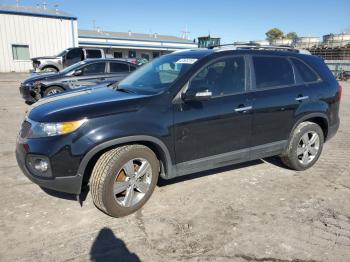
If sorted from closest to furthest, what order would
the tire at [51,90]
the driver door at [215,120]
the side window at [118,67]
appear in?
Answer: 1. the driver door at [215,120]
2. the tire at [51,90]
3. the side window at [118,67]

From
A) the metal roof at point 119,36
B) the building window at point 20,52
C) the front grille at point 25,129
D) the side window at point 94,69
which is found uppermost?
the metal roof at point 119,36

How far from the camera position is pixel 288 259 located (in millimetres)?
2908

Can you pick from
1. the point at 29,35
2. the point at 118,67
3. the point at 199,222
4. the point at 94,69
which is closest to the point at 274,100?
the point at 199,222

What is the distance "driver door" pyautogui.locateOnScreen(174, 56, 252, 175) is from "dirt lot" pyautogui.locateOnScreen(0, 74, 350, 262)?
502 mm

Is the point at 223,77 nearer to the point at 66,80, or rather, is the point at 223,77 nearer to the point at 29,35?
the point at 66,80

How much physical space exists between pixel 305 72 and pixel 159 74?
225cm

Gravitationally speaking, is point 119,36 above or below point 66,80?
above

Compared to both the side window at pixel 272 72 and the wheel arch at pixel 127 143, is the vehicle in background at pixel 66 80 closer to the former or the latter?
the side window at pixel 272 72

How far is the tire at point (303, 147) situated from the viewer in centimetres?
477

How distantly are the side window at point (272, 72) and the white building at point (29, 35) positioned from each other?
29.0 metres

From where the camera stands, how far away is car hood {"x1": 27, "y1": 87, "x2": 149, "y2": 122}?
323 cm

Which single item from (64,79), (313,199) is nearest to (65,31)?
(64,79)

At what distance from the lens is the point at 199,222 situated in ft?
11.5

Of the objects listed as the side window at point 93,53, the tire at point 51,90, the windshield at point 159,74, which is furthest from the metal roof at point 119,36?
the windshield at point 159,74
